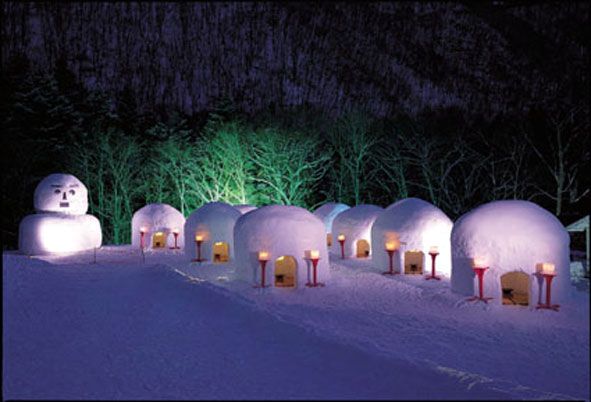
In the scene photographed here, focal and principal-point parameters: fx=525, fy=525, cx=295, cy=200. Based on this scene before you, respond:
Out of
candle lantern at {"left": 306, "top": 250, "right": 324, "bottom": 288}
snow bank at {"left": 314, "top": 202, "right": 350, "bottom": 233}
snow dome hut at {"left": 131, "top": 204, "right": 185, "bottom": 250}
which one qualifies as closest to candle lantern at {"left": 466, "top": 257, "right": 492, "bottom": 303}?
candle lantern at {"left": 306, "top": 250, "right": 324, "bottom": 288}

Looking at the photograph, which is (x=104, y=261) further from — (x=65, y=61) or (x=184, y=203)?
(x=65, y=61)

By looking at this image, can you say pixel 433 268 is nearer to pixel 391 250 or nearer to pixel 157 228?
pixel 391 250

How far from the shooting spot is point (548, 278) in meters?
11.2

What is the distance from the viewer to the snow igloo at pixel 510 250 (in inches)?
461

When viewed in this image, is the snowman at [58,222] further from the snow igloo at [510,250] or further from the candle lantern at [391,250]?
the snow igloo at [510,250]

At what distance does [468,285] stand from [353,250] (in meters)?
7.83

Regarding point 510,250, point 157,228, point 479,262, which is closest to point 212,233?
point 157,228

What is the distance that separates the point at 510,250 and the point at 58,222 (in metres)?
15.4

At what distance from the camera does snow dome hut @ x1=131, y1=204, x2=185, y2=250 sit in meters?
22.5

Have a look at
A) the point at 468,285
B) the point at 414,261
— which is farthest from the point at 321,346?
the point at 414,261

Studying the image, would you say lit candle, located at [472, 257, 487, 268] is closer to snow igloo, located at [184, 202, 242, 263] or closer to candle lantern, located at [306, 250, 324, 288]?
candle lantern, located at [306, 250, 324, 288]

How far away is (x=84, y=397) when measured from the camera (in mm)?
4773

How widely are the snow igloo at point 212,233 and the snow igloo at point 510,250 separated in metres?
8.63

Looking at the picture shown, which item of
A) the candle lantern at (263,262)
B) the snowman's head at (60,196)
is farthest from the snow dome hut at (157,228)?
the candle lantern at (263,262)
